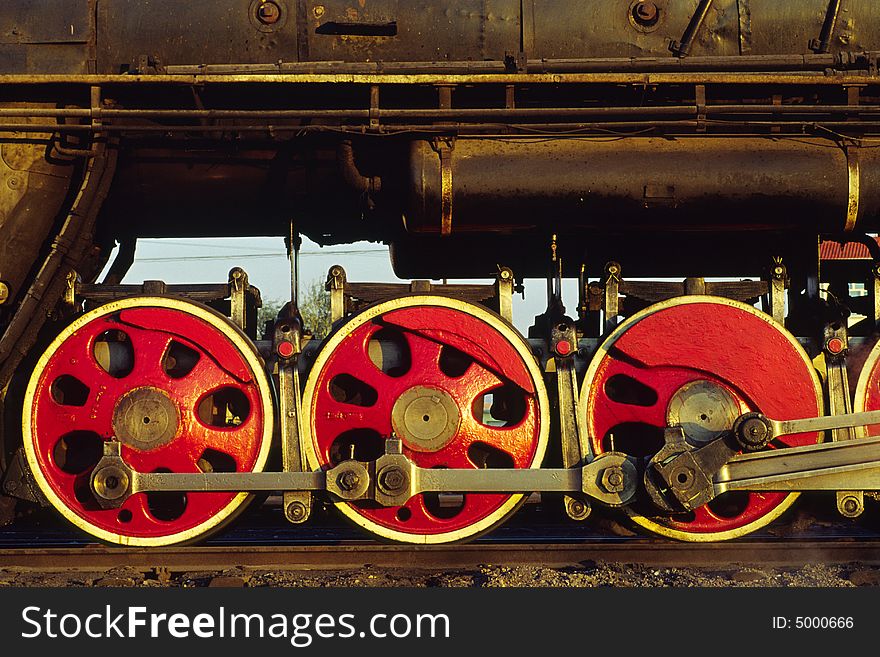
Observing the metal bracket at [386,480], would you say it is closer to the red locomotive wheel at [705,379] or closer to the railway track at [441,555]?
the red locomotive wheel at [705,379]

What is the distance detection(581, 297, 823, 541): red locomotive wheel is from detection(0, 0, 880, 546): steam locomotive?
1 cm

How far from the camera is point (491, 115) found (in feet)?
15.4

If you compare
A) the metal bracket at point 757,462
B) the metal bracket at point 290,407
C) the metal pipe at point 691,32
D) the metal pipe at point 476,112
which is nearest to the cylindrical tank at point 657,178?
the metal pipe at point 476,112

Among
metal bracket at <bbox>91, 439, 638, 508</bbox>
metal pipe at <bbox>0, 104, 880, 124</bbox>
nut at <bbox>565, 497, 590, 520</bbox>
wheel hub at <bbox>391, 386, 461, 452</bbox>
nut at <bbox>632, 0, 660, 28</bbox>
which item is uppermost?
nut at <bbox>632, 0, 660, 28</bbox>

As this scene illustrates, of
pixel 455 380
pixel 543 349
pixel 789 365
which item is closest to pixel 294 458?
pixel 455 380

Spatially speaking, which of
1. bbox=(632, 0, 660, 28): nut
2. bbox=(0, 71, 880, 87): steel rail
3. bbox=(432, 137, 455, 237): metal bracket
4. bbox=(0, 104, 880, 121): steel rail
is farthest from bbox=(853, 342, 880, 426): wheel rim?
bbox=(432, 137, 455, 237): metal bracket

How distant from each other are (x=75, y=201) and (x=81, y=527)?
1.66 metres

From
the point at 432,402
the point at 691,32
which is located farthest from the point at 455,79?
the point at 432,402

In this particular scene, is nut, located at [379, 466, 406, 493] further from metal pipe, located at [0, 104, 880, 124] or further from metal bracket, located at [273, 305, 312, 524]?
metal pipe, located at [0, 104, 880, 124]

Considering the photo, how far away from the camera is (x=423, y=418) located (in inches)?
192

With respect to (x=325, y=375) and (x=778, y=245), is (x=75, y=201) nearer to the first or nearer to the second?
(x=325, y=375)

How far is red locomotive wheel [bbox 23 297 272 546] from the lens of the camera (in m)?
4.87

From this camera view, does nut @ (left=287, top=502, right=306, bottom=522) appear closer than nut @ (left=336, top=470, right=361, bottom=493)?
No

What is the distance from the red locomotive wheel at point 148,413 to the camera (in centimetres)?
487
